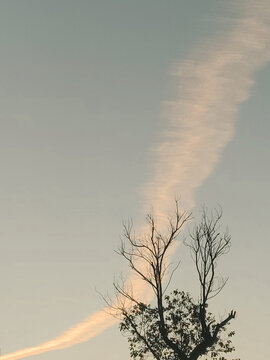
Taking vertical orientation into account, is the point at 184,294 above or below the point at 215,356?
above

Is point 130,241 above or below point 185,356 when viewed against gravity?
above

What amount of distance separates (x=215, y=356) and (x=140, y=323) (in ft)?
17.4

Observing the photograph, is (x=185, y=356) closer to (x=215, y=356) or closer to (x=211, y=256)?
(x=215, y=356)

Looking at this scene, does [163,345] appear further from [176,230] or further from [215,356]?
[176,230]

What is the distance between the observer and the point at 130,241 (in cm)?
6700

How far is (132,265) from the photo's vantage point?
6681cm

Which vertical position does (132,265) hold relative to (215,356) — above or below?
above

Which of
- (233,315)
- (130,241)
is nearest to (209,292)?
(233,315)

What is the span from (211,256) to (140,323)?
650 cm

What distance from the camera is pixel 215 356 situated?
65250 millimetres

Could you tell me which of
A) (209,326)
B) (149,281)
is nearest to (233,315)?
(209,326)

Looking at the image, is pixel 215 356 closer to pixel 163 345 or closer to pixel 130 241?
pixel 163 345

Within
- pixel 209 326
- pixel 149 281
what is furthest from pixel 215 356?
pixel 149 281

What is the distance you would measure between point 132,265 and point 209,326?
21.4 feet
